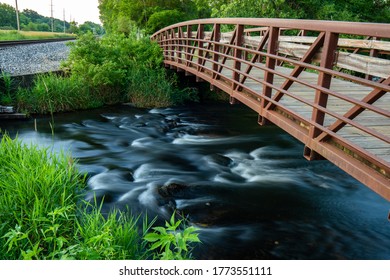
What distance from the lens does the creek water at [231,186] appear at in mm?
5156

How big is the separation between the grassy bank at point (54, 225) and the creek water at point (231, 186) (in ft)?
2.19

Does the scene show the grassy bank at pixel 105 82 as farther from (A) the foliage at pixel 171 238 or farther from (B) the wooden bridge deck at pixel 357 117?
(A) the foliage at pixel 171 238

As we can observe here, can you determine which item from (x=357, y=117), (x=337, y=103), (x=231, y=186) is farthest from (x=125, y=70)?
(x=357, y=117)

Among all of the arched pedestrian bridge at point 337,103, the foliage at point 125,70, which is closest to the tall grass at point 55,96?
the foliage at point 125,70

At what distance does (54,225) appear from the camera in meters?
4.20

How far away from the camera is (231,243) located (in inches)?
199

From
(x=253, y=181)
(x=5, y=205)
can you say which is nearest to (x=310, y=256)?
(x=253, y=181)

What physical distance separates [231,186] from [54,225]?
3315mm

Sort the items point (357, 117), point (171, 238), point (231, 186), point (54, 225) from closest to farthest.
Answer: point (171, 238), point (54, 225), point (357, 117), point (231, 186)

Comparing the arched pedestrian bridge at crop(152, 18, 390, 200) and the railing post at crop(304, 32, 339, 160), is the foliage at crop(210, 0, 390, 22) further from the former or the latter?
the railing post at crop(304, 32, 339, 160)

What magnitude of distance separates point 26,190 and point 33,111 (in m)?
7.01

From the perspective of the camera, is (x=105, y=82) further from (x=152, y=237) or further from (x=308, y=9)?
(x=308, y=9)

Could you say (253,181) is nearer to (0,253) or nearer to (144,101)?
(0,253)
